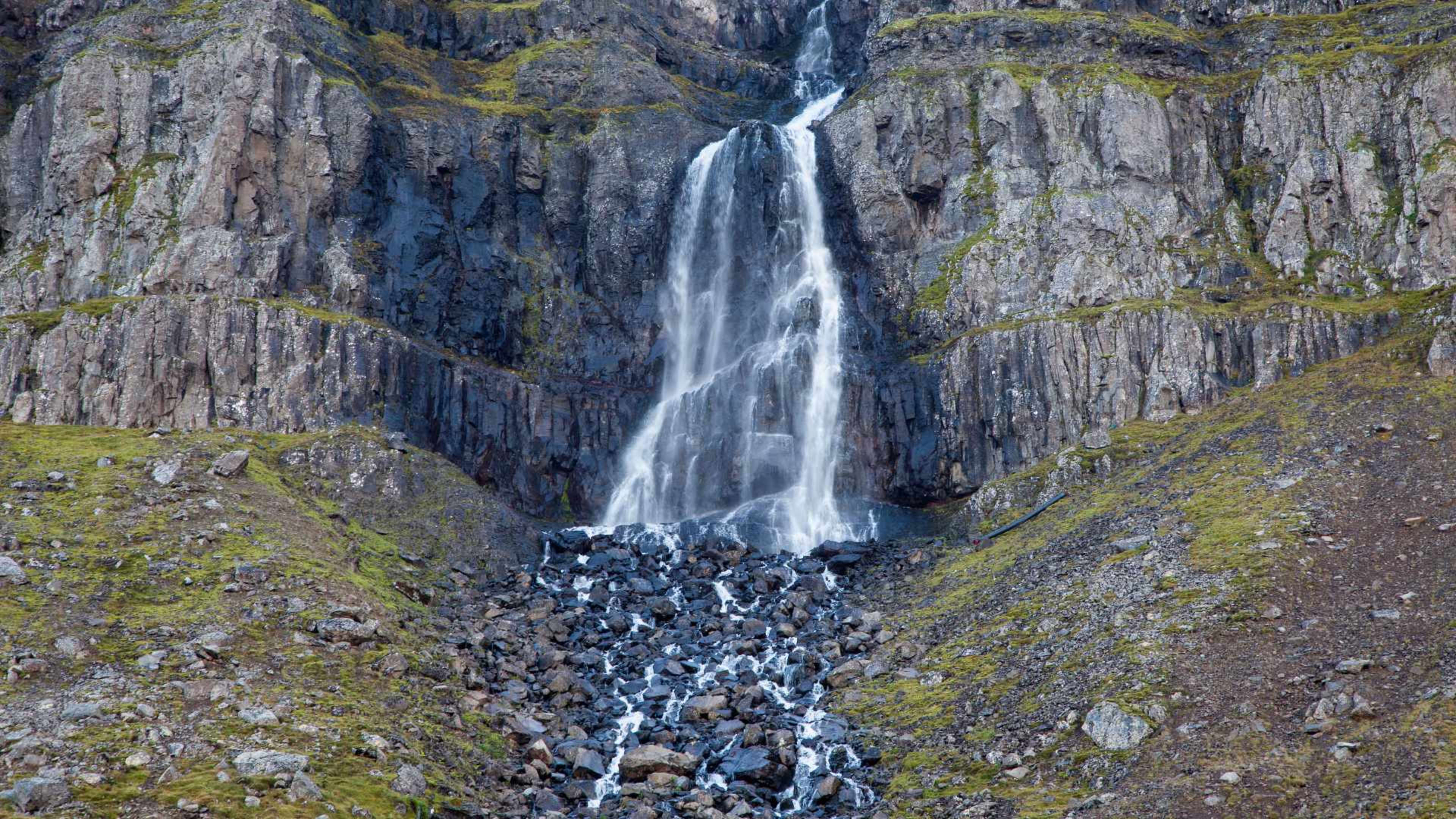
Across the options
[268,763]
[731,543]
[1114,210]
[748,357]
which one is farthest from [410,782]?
[1114,210]

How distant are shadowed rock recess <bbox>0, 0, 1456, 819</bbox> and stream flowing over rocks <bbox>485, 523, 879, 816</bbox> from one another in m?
0.19

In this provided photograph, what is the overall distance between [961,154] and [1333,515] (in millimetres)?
32350

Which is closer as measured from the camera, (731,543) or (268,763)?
(268,763)

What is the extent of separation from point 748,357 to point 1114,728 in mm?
33438

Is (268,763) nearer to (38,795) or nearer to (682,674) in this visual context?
(38,795)

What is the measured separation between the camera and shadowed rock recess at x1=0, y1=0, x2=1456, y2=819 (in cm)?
2778

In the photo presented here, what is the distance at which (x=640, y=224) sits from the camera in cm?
6316

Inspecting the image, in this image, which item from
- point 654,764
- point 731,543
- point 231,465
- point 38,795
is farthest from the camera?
point 731,543

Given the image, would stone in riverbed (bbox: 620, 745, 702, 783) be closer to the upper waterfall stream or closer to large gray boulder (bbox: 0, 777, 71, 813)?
the upper waterfall stream

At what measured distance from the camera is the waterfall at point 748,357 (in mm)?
53375

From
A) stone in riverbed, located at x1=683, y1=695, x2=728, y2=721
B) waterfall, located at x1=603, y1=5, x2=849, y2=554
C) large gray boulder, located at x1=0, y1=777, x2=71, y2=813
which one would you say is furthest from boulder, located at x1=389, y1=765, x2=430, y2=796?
waterfall, located at x1=603, y1=5, x2=849, y2=554

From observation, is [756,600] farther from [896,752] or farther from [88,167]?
[88,167]

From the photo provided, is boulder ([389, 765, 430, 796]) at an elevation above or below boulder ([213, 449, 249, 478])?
below

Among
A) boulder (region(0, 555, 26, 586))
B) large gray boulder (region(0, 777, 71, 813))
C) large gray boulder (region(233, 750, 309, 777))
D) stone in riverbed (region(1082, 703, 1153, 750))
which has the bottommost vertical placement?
large gray boulder (region(233, 750, 309, 777))
